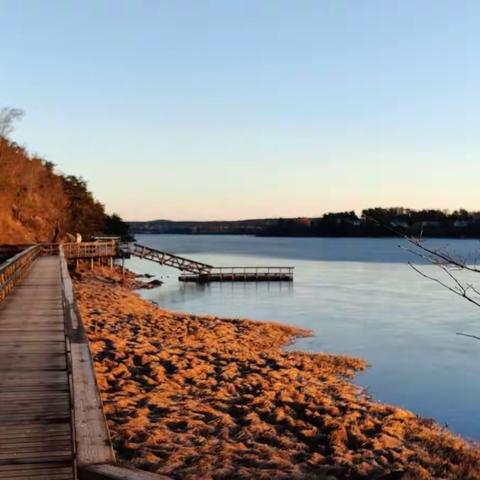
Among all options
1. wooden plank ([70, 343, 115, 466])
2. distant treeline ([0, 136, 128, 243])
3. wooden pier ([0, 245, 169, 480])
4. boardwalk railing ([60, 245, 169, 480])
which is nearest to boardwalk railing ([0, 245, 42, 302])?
wooden pier ([0, 245, 169, 480])

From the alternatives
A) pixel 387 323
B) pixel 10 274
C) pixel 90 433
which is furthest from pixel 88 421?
pixel 387 323

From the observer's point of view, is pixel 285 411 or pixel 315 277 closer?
pixel 285 411

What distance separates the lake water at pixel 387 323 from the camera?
1603 cm

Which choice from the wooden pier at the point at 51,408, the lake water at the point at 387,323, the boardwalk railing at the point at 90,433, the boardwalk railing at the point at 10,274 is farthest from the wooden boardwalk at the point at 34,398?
the lake water at the point at 387,323

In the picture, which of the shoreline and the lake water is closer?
the shoreline

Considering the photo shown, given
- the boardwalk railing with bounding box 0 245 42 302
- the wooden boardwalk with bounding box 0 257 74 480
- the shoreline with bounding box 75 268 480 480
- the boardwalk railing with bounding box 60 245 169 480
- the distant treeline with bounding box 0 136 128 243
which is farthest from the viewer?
the distant treeline with bounding box 0 136 128 243

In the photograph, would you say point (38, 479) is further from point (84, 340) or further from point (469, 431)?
point (469, 431)

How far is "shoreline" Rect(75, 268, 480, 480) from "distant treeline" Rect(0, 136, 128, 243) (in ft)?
120

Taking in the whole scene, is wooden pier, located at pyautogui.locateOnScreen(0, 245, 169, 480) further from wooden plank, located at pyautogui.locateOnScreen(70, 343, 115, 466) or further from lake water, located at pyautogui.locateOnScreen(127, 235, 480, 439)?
lake water, located at pyautogui.locateOnScreen(127, 235, 480, 439)

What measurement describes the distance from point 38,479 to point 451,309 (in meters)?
33.3

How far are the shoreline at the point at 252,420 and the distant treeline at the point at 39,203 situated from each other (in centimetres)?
3669

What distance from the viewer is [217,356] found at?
1650cm

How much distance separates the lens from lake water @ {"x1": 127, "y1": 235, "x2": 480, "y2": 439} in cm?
1603

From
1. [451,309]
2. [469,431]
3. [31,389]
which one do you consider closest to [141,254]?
[451,309]
